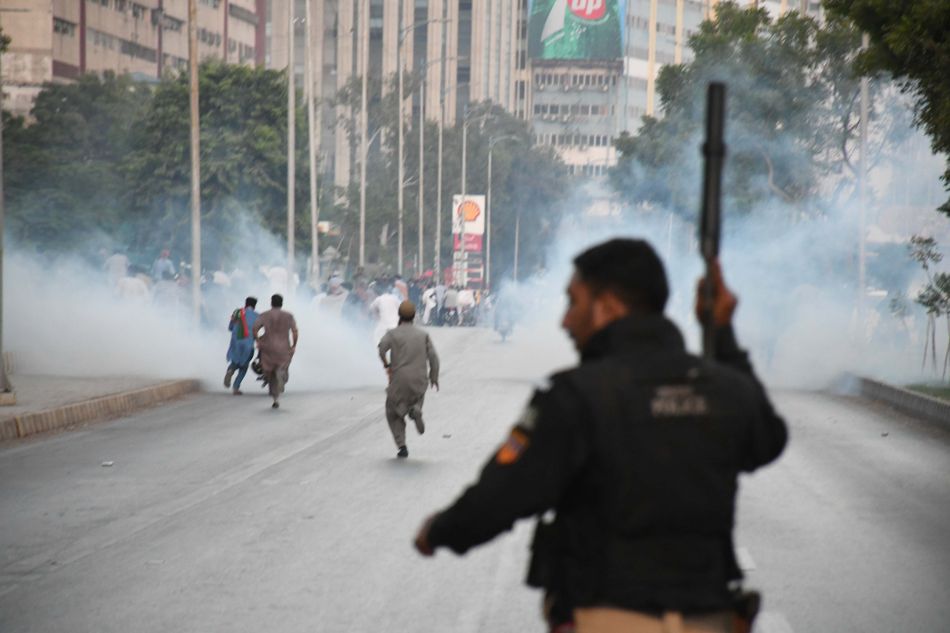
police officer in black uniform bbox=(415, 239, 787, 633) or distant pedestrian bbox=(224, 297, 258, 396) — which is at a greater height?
police officer in black uniform bbox=(415, 239, 787, 633)

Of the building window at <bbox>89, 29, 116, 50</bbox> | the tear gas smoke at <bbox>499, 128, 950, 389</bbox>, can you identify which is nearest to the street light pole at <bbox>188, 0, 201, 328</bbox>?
the tear gas smoke at <bbox>499, 128, 950, 389</bbox>

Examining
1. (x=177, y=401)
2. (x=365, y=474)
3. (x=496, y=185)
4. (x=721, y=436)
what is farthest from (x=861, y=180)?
(x=496, y=185)

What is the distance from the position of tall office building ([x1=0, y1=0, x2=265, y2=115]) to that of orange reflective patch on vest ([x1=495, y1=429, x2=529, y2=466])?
63.1m

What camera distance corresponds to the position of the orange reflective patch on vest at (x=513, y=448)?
11.9 ft

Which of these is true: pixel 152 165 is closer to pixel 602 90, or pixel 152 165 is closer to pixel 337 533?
pixel 337 533

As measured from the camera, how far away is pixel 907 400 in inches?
971

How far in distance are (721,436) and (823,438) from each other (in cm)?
1569

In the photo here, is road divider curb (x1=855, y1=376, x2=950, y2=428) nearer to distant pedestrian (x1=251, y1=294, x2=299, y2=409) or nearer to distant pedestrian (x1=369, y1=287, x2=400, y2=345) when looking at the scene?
distant pedestrian (x1=369, y1=287, x2=400, y2=345)

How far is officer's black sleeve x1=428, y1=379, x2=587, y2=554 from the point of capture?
3.61m

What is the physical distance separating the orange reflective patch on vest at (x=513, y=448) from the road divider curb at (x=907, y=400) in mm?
18600

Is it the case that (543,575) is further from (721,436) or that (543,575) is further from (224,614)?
(224,614)

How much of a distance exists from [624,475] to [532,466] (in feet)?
0.66

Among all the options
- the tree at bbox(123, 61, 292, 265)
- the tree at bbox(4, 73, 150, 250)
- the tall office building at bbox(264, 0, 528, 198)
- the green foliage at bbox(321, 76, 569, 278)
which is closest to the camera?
the tree at bbox(123, 61, 292, 265)

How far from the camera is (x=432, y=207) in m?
98.6
